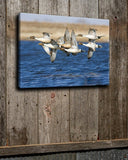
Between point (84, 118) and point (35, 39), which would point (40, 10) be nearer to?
point (35, 39)

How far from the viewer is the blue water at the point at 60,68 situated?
2.30m

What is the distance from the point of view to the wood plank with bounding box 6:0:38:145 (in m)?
2.31

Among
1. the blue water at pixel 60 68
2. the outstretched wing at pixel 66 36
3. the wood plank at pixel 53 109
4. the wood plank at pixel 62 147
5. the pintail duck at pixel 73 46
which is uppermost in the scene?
the outstretched wing at pixel 66 36

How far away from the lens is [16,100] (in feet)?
7.71

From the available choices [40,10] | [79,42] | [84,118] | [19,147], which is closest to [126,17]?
[79,42]

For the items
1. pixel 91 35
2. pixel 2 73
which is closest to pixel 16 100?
pixel 2 73

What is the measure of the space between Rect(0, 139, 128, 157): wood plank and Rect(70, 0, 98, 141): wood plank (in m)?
0.06

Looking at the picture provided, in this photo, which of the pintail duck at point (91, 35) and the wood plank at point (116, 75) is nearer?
the pintail duck at point (91, 35)

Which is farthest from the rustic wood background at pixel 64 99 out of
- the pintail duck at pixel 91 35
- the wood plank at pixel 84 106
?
the pintail duck at pixel 91 35

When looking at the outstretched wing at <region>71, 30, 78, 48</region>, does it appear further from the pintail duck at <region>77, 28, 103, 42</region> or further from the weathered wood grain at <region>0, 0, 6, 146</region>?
the weathered wood grain at <region>0, 0, 6, 146</region>

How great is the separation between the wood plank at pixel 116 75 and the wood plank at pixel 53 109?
330mm

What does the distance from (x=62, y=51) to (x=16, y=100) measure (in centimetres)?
54

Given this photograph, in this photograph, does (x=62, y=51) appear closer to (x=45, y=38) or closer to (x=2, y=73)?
(x=45, y=38)

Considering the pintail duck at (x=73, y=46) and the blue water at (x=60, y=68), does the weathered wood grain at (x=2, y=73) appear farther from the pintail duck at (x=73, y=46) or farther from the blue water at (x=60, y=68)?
the pintail duck at (x=73, y=46)
